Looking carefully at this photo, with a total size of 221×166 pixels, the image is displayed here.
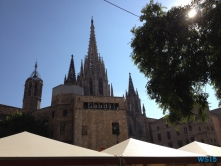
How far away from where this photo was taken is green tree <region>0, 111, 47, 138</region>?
23.6 meters

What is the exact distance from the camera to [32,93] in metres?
41.2

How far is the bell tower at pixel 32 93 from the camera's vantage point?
40.7 m

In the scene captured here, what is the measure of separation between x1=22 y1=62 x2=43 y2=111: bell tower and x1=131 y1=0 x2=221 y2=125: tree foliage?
1424 inches

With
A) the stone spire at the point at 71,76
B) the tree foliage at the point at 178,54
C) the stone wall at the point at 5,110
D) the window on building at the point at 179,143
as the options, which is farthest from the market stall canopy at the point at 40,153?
the stone spire at the point at 71,76

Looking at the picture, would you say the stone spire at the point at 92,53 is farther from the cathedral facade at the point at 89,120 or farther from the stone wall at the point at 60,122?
the stone wall at the point at 60,122

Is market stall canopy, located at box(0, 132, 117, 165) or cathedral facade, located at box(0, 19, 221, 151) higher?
cathedral facade, located at box(0, 19, 221, 151)

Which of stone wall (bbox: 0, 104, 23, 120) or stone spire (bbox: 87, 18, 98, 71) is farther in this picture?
stone spire (bbox: 87, 18, 98, 71)

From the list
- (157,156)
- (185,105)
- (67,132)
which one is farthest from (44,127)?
(157,156)

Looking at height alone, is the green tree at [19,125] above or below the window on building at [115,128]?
above

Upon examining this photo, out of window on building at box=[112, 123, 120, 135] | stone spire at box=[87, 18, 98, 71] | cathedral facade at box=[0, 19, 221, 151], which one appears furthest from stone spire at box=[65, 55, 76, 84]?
window on building at box=[112, 123, 120, 135]

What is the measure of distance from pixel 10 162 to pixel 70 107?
2341cm

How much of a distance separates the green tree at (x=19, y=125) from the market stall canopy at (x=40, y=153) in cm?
2160

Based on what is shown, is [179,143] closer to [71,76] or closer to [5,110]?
[71,76]

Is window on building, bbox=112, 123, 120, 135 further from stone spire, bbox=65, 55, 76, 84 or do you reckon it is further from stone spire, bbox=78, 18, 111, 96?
stone spire, bbox=65, 55, 76, 84
